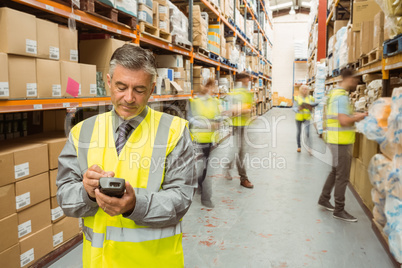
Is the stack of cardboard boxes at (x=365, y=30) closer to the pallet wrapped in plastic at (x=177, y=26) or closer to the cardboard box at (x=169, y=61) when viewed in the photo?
the pallet wrapped in plastic at (x=177, y=26)

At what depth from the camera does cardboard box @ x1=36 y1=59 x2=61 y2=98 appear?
2586 millimetres

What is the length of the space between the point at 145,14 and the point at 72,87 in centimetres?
169

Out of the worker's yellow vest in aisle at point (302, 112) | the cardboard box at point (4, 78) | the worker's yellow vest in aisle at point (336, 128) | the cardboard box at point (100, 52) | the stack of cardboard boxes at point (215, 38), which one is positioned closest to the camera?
the cardboard box at point (4, 78)

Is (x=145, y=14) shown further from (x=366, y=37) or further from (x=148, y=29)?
(x=366, y=37)

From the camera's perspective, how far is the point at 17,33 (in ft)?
7.70

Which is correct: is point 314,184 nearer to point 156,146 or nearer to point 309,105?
point 309,105

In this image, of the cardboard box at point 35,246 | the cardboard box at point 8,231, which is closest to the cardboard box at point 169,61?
the cardboard box at point 35,246

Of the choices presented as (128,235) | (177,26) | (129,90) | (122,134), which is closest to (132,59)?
(129,90)

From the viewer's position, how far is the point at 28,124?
3643 mm

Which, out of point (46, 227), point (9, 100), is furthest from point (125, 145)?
point (46, 227)

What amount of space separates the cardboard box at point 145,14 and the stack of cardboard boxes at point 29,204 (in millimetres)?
1916

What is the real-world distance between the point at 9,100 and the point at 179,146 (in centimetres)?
155

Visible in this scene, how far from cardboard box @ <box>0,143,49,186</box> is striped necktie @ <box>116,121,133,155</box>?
4.69 ft

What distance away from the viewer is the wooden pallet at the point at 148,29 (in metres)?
4.09
